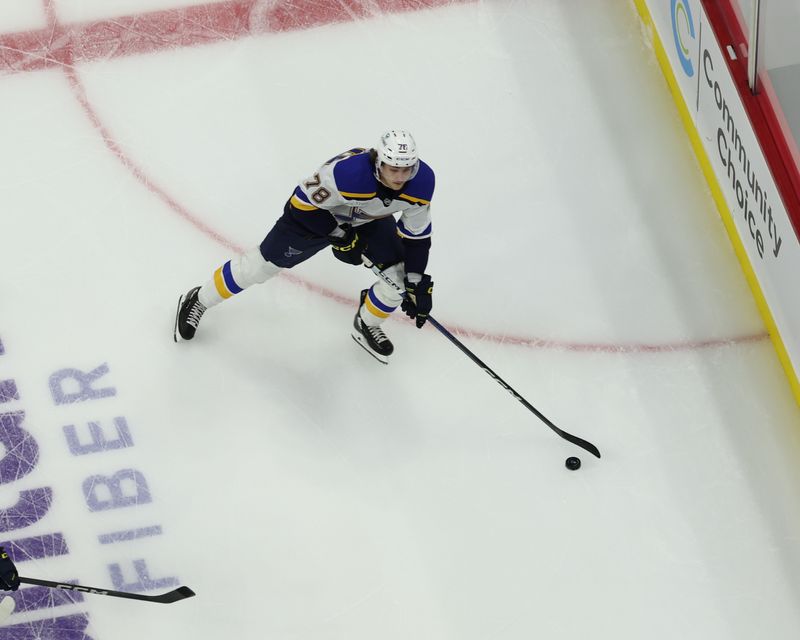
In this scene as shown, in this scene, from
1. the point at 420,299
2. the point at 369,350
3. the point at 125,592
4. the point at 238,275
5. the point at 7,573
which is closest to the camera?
the point at 7,573

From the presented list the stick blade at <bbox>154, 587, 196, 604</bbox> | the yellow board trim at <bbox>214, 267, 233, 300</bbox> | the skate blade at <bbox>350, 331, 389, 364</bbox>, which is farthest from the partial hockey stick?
the skate blade at <bbox>350, 331, 389, 364</bbox>

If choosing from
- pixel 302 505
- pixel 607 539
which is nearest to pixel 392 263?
pixel 302 505

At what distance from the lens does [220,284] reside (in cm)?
469

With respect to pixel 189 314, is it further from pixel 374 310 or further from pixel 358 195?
pixel 358 195

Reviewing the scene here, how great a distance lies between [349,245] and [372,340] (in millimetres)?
458

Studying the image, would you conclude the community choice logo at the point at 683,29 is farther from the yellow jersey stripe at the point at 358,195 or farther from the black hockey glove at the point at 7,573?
the black hockey glove at the point at 7,573

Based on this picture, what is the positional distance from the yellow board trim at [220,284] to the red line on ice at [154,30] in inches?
28.7

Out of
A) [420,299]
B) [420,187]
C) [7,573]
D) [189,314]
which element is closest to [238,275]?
[189,314]

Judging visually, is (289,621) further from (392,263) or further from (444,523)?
(392,263)

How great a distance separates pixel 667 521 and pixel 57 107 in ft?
8.48

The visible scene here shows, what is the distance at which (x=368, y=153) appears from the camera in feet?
14.1

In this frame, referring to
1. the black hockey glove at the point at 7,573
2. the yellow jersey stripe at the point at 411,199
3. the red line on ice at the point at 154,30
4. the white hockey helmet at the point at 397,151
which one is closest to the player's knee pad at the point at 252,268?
the yellow jersey stripe at the point at 411,199

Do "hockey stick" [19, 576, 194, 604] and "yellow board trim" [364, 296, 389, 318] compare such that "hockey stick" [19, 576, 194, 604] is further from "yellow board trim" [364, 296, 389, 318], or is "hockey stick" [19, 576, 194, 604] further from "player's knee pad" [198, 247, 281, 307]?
"yellow board trim" [364, 296, 389, 318]

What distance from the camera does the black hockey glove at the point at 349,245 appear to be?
450cm
